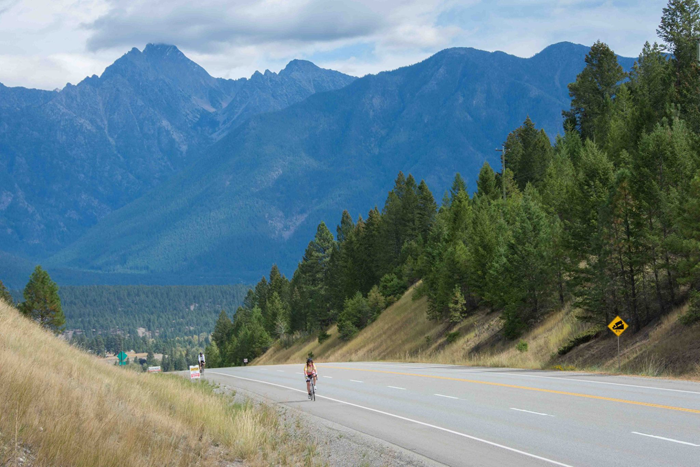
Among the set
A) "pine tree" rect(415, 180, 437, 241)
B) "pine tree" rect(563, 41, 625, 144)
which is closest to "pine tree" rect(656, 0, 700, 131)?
"pine tree" rect(563, 41, 625, 144)

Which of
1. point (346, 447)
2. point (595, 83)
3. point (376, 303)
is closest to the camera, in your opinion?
point (346, 447)

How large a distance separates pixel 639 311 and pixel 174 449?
24.4 m

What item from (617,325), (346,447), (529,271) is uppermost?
(529,271)

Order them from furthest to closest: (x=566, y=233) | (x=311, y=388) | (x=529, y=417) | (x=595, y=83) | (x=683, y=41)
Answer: (x=595, y=83)
(x=683, y=41)
(x=566, y=233)
(x=311, y=388)
(x=529, y=417)

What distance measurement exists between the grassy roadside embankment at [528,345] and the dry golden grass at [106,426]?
47.4 ft

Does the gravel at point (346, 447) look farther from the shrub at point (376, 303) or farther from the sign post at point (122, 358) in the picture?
the shrub at point (376, 303)

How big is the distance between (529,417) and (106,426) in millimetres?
8799

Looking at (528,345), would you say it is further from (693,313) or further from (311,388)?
(311,388)

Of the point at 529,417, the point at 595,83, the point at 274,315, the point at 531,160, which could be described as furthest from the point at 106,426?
the point at 274,315

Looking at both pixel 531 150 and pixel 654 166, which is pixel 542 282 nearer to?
pixel 654 166

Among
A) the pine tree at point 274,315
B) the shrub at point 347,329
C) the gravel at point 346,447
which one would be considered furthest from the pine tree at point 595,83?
the gravel at point 346,447

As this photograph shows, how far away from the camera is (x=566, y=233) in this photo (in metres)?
33.7

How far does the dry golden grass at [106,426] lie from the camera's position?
340 inches

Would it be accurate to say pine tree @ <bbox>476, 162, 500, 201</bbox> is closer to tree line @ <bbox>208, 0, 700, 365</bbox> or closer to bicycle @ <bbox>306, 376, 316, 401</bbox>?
tree line @ <bbox>208, 0, 700, 365</bbox>
